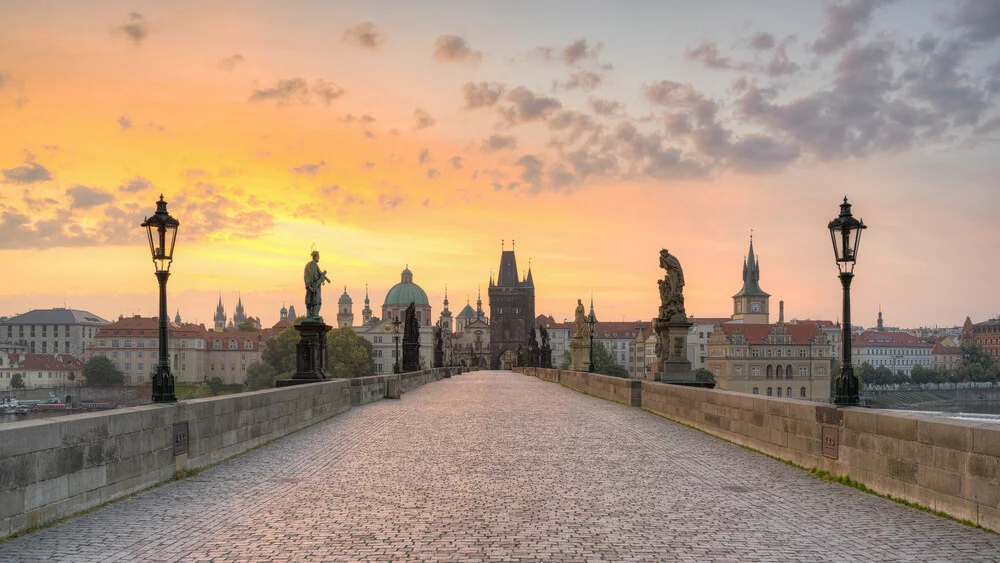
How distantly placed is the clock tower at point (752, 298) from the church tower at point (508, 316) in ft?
147

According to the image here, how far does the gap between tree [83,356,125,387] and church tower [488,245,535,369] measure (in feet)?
247

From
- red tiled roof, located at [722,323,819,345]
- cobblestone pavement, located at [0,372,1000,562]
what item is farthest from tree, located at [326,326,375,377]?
cobblestone pavement, located at [0,372,1000,562]

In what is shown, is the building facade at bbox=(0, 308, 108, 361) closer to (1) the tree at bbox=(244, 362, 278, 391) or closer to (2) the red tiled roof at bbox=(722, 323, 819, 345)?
(1) the tree at bbox=(244, 362, 278, 391)

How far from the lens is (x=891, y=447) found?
961 cm

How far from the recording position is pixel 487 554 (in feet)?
22.9

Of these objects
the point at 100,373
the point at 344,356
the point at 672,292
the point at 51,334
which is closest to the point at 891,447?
the point at 672,292

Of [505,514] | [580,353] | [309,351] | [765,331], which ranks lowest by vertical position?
[765,331]

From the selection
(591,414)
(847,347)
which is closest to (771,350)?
(591,414)

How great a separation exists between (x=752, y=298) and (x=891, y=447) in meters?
177

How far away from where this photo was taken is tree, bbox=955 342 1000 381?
161125 millimetres

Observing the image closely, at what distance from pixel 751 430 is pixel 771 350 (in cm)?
13700

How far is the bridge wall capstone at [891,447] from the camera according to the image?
7969 mm

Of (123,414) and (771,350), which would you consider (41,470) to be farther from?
(771,350)

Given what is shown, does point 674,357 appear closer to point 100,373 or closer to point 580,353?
point 580,353
